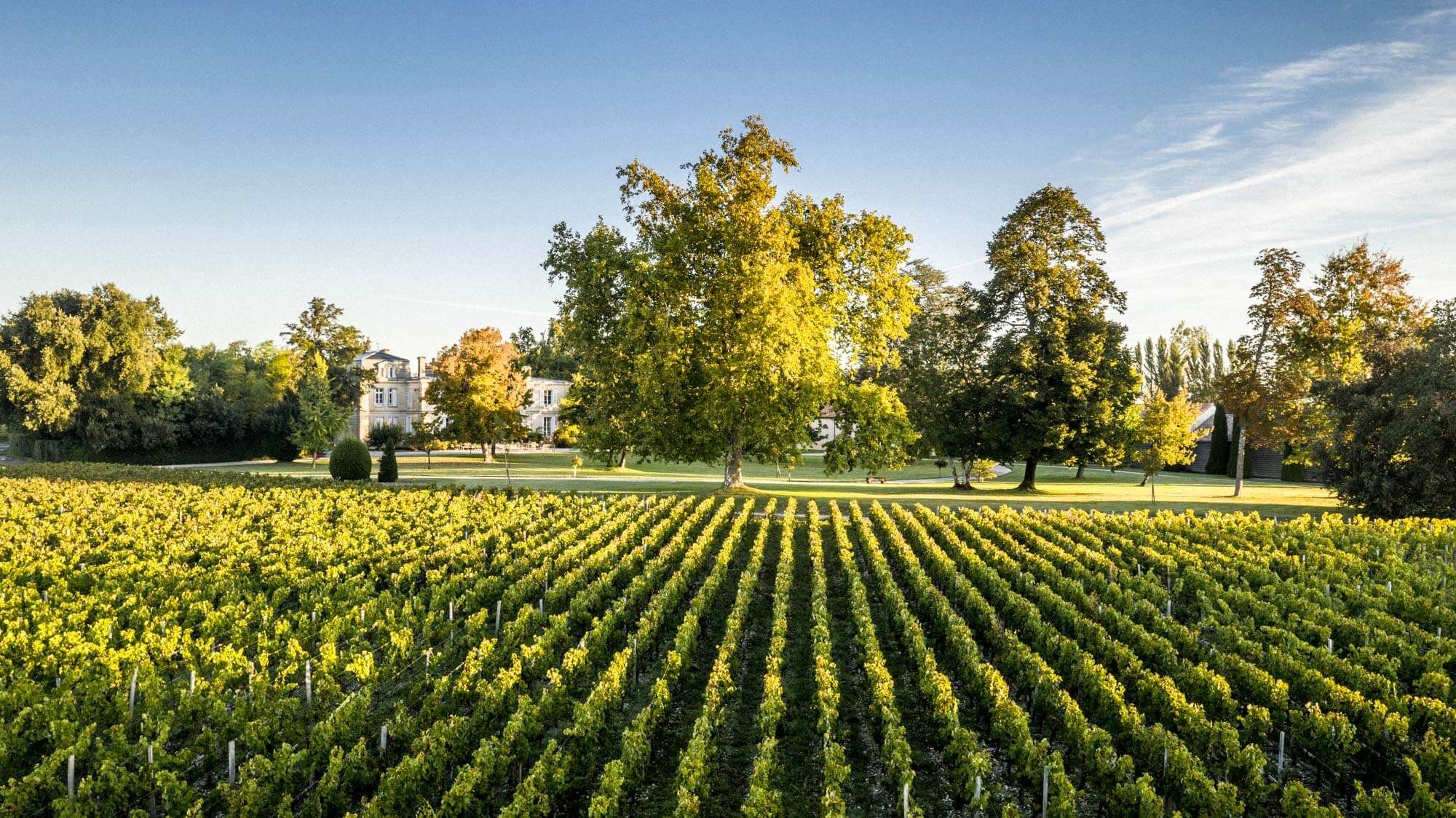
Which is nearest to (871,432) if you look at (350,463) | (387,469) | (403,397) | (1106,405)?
(1106,405)

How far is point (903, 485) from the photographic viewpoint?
145 feet

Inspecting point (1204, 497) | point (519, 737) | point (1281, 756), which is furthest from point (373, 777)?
point (1204, 497)

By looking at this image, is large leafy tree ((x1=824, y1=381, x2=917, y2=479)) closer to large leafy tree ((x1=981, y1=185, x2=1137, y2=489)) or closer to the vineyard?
large leafy tree ((x1=981, y1=185, x2=1137, y2=489))

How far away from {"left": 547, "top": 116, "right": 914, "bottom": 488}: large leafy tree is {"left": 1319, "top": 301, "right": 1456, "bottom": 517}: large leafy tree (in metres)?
15.6

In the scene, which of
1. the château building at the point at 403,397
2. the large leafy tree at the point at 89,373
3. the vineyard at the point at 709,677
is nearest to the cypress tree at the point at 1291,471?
the vineyard at the point at 709,677

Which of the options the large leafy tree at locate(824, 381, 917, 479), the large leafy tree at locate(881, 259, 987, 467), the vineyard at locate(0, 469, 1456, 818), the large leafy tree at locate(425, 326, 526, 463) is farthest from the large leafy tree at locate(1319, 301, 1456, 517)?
the large leafy tree at locate(425, 326, 526, 463)

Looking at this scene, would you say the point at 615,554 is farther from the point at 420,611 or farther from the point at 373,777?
the point at 373,777

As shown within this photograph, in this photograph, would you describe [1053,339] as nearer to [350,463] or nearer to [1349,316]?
[1349,316]

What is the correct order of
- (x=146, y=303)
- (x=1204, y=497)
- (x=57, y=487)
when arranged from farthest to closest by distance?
(x=146, y=303) < (x=1204, y=497) < (x=57, y=487)

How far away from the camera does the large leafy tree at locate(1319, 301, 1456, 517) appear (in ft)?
77.8

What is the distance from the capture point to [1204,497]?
35.2m

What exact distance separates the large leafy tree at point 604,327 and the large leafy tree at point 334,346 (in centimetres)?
4436

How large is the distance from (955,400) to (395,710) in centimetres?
2966

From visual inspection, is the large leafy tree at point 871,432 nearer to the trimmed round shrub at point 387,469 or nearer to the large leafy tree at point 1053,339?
the large leafy tree at point 1053,339
